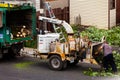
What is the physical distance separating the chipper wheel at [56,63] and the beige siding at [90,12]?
32.6 feet

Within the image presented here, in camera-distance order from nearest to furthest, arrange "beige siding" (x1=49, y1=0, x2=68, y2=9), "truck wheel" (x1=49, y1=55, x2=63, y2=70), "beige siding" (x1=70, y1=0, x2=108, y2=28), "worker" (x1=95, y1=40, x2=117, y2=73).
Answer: "worker" (x1=95, y1=40, x2=117, y2=73) < "truck wheel" (x1=49, y1=55, x2=63, y2=70) < "beige siding" (x1=70, y1=0, x2=108, y2=28) < "beige siding" (x1=49, y1=0, x2=68, y2=9)

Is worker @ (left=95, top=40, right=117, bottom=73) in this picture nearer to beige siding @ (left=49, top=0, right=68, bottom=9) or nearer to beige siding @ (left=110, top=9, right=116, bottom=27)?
beige siding @ (left=110, top=9, right=116, bottom=27)

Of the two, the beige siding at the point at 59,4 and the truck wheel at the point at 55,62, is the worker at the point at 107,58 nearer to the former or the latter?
the truck wheel at the point at 55,62

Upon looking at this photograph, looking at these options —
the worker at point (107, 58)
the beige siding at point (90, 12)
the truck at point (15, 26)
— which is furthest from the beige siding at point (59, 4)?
the worker at point (107, 58)

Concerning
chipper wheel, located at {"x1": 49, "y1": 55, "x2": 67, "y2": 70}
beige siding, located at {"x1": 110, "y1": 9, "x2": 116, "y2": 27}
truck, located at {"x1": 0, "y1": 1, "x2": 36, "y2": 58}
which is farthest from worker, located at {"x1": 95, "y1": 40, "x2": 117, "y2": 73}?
beige siding, located at {"x1": 110, "y1": 9, "x2": 116, "y2": 27}

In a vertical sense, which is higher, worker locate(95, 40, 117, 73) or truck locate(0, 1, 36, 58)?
truck locate(0, 1, 36, 58)

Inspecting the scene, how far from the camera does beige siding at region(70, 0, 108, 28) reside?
84.8ft


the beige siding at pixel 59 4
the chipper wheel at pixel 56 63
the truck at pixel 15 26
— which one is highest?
the beige siding at pixel 59 4

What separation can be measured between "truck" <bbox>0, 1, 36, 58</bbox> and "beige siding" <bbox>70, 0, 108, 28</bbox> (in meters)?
8.06

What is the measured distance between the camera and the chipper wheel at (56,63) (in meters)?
16.4

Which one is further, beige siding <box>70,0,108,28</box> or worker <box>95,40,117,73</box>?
beige siding <box>70,0,108,28</box>

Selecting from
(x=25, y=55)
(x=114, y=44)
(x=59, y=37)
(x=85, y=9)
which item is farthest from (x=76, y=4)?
(x=59, y=37)

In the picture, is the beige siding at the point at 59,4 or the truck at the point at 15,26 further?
the beige siding at the point at 59,4

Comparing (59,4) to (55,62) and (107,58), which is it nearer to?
(55,62)
